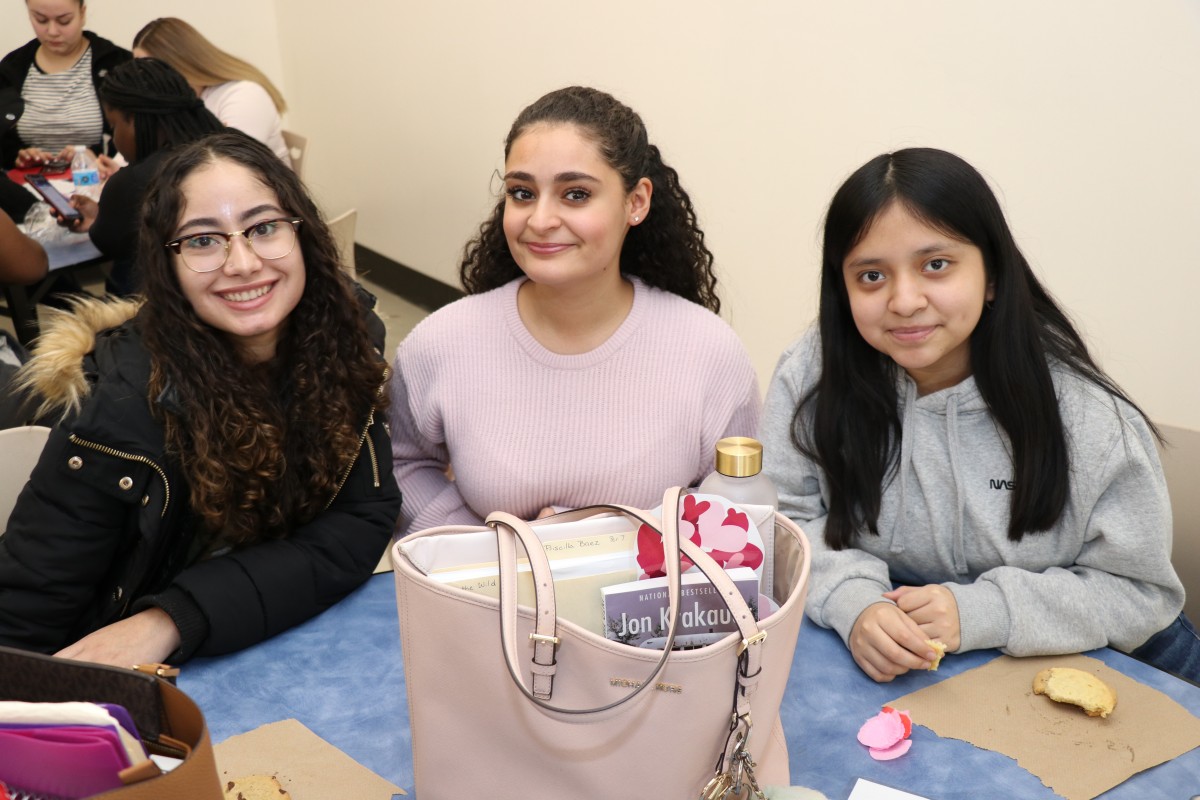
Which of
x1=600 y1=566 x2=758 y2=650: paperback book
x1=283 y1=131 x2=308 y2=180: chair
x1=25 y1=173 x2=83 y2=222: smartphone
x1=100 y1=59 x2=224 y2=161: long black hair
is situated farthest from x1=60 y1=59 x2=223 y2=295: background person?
x1=600 y1=566 x2=758 y2=650: paperback book

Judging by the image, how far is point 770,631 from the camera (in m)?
0.91

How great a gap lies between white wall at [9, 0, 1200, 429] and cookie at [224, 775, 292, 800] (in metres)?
2.20

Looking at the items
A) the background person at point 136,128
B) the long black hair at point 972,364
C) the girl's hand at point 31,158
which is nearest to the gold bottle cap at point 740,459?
the long black hair at point 972,364

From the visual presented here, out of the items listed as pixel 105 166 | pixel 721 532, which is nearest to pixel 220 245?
pixel 721 532

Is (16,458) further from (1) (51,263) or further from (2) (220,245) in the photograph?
(1) (51,263)

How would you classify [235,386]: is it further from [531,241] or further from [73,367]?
[531,241]

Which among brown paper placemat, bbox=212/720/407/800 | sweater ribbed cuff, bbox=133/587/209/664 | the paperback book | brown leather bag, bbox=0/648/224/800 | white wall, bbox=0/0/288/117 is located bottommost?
brown paper placemat, bbox=212/720/407/800

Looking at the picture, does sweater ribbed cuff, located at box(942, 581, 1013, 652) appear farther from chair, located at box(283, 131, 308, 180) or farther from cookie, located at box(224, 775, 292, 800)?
chair, located at box(283, 131, 308, 180)

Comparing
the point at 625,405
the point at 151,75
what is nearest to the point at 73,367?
the point at 625,405

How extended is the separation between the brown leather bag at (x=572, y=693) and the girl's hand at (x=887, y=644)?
0.89 ft

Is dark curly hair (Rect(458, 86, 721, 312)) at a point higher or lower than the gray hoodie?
higher

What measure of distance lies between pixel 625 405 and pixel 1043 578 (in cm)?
67

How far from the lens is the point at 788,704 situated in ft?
3.84

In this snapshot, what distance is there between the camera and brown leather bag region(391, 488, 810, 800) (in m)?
0.88
